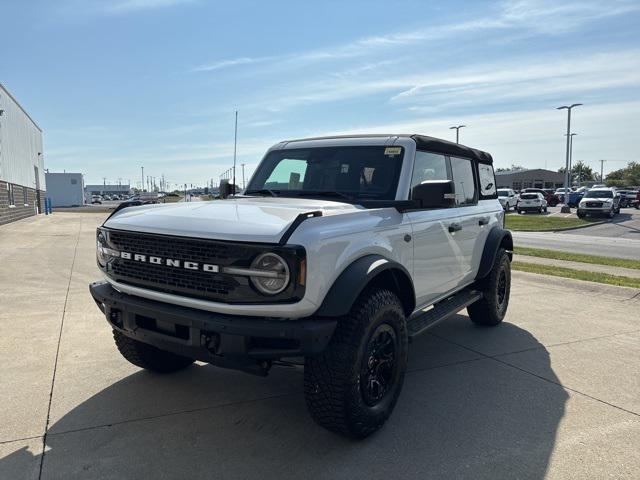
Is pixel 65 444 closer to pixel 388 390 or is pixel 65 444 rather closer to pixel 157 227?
pixel 157 227

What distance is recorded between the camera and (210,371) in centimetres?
430

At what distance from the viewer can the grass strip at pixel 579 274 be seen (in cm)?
802

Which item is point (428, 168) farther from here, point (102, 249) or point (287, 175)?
point (102, 249)

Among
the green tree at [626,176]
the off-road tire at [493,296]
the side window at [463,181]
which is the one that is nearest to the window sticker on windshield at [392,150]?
the side window at [463,181]

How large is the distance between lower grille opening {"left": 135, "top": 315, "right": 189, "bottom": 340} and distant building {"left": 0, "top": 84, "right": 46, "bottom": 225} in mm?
23162

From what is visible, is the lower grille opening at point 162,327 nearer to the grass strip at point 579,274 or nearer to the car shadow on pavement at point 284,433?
the car shadow on pavement at point 284,433

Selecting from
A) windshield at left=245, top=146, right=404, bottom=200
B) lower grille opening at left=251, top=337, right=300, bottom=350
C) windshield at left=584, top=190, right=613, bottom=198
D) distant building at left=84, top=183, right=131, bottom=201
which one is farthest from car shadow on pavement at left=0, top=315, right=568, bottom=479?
distant building at left=84, top=183, right=131, bottom=201

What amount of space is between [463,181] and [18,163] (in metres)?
30.7

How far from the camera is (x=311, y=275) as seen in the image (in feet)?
8.95

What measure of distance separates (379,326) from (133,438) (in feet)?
5.63

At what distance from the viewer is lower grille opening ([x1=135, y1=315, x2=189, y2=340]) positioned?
2.95 meters

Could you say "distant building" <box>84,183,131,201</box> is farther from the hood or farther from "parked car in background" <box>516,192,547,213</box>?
the hood

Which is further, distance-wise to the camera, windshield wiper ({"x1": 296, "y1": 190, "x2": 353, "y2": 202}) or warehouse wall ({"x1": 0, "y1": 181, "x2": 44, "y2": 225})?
warehouse wall ({"x1": 0, "y1": 181, "x2": 44, "y2": 225})

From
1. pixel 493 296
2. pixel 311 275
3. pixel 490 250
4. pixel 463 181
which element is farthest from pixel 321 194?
pixel 493 296
